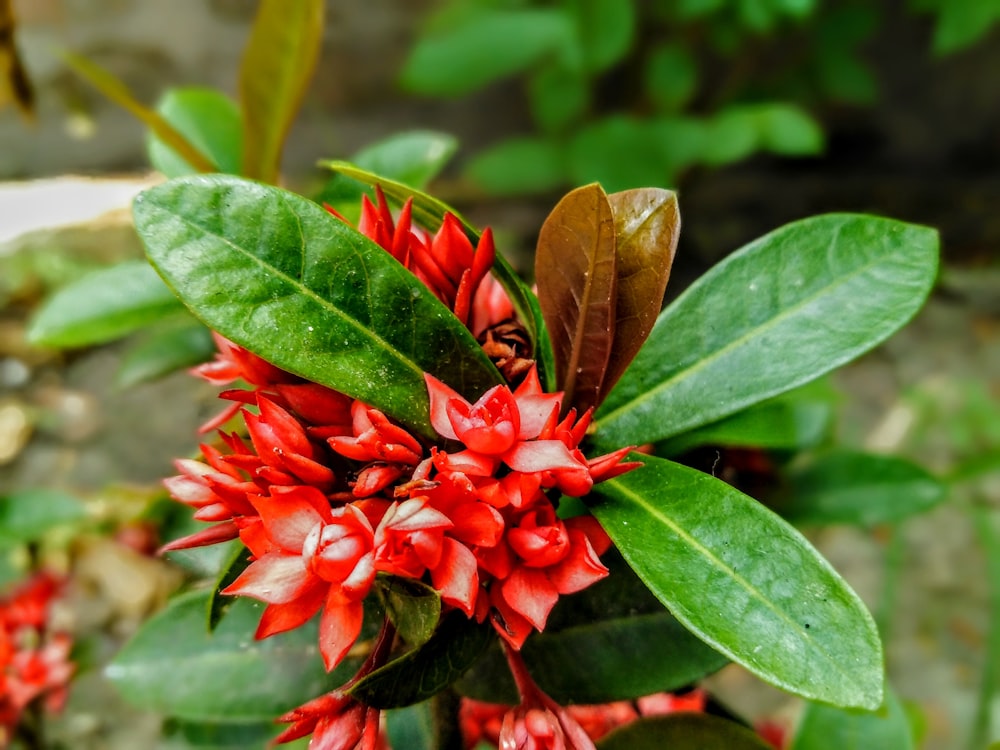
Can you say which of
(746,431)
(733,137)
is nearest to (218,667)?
(746,431)

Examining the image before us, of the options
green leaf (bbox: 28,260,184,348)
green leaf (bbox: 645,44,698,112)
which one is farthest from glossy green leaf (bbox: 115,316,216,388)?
green leaf (bbox: 645,44,698,112)

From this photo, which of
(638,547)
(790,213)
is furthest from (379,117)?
(638,547)

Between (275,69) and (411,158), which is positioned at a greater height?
(275,69)

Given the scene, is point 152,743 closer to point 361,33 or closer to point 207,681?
point 207,681

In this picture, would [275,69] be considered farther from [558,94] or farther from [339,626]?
[558,94]

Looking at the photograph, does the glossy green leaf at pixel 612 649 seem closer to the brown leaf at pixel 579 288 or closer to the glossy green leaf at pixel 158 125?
the brown leaf at pixel 579 288

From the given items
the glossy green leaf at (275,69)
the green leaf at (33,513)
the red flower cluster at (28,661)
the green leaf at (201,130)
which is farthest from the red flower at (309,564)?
the green leaf at (33,513)

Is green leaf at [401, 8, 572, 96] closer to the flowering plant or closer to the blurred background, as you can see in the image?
the blurred background
